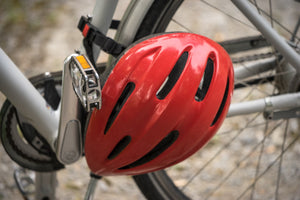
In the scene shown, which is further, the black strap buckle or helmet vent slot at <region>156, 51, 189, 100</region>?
the black strap buckle

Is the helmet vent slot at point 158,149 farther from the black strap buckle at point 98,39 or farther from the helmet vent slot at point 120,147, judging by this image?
the black strap buckle at point 98,39

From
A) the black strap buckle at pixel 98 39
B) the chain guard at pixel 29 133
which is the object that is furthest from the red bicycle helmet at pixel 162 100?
the chain guard at pixel 29 133

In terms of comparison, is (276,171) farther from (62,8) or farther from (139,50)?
(62,8)

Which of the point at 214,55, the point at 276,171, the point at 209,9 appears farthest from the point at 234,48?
the point at 209,9

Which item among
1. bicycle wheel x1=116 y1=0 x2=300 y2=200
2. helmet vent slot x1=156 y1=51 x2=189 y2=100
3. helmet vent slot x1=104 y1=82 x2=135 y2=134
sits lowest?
bicycle wheel x1=116 y1=0 x2=300 y2=200

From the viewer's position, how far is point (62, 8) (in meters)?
2.36

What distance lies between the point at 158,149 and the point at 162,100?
128 mm

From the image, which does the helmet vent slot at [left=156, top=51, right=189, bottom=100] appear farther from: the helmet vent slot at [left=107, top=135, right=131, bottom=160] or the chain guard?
the chain guard

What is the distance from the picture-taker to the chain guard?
0.98 m

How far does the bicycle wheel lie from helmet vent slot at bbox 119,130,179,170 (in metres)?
0.28

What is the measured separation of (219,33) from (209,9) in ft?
0.73

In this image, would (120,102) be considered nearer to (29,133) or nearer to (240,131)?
(29,133)

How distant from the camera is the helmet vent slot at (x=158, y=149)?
0.80 meters

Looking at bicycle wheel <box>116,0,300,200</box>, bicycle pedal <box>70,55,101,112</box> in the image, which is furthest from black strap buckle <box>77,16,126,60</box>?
bicycle pedal <box>70,55,101,112</box>
